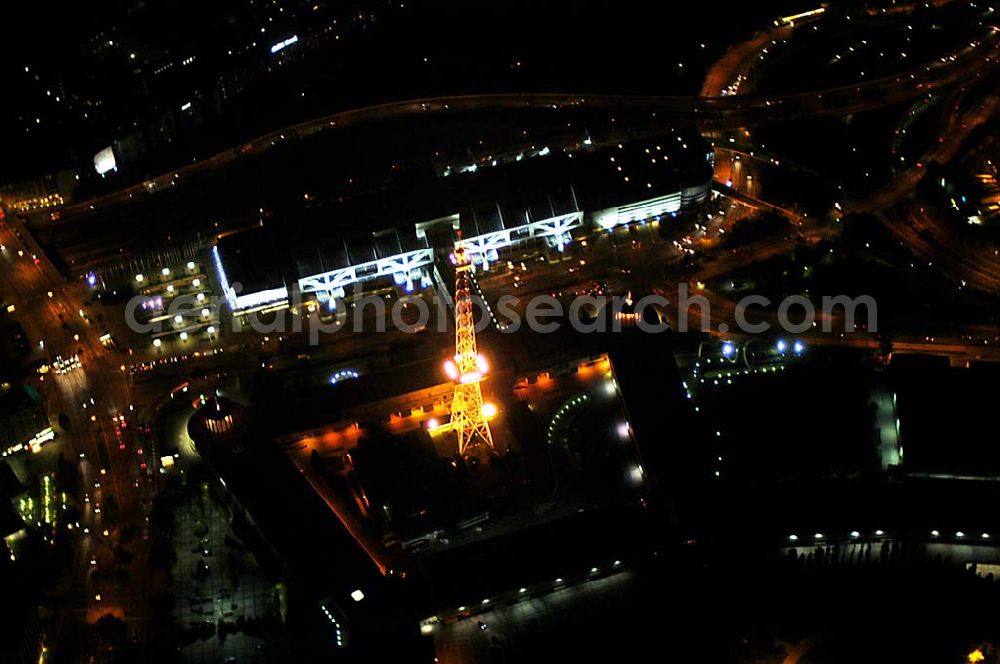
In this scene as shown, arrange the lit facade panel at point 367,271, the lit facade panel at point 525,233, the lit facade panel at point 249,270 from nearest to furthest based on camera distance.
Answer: the lit facade panel at point 249,270 → the lit facade panel at point 367,271 → the lit facade panel at point 525,233

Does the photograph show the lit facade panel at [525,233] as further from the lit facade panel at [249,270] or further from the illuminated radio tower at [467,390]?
the lit facade panel at [249,270]

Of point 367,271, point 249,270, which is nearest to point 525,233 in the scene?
point 367,271

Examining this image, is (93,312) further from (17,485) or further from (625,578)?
(625,578)

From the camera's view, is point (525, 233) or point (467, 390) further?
point (525, 233)

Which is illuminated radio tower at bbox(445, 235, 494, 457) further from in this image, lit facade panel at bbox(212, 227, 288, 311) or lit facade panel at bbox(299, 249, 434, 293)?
lit facade panel at bbox(212, 227, 288, 311)

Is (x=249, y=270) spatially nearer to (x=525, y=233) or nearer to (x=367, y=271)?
(x=367, y=271)

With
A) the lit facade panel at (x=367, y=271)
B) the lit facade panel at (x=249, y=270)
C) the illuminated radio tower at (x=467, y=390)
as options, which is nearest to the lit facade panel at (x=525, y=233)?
the lit facade panel at (x=367, y=271)

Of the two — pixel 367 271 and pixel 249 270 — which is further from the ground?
pixel 249 270

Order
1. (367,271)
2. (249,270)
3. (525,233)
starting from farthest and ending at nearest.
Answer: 1. (525,233)
2. (367,271)
3. (249,270)

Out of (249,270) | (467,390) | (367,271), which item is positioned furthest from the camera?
(367,271)

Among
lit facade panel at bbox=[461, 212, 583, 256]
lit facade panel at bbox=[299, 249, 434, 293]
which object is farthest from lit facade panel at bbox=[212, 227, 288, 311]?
lit facade panel at bbox=[461, 212, 583, 256]

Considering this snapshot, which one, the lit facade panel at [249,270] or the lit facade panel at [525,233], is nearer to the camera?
the lit facade panel at [249,270]
